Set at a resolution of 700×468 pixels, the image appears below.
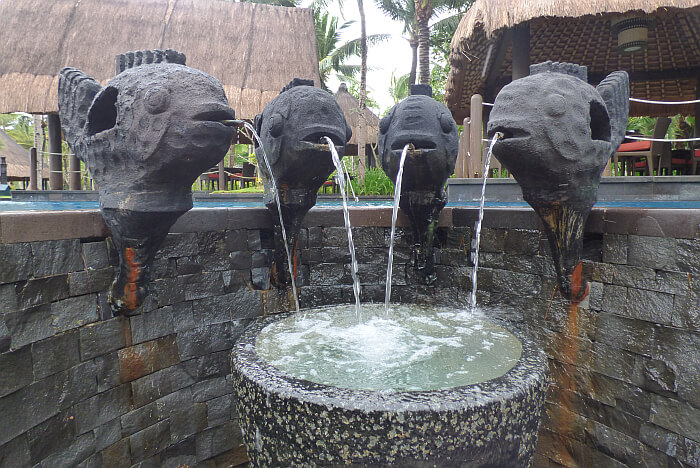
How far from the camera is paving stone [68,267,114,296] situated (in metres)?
2.37

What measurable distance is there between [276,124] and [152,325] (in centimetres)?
152

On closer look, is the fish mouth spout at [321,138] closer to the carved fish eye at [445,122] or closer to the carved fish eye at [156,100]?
the carved fish eye at [445,122]

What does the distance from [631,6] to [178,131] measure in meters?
5.44

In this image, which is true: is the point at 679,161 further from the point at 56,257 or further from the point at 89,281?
the point at 56,257

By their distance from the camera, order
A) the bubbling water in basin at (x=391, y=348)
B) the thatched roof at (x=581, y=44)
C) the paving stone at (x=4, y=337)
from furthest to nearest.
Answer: the thatched roof at (x=581, y=44) < the paving stone at (x=4, y=337) < the bubbling water in basin at (x=391, y=348)

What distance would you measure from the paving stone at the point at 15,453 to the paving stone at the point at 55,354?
0.30 m

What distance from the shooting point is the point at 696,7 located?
4.91 m

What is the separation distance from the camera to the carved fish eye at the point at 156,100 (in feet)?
6.82

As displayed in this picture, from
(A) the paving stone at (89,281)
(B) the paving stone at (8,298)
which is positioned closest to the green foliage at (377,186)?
(A) the paving stone at (89,281)

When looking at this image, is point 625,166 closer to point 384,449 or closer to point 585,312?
point 585,312

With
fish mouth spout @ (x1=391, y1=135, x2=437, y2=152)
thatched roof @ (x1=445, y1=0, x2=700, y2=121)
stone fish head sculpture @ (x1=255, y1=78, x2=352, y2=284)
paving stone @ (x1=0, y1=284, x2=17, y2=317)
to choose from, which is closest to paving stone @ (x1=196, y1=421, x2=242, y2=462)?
paving stone @ (x1=0, y1=284, x2=17, y2=317)

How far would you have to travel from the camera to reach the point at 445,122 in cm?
297

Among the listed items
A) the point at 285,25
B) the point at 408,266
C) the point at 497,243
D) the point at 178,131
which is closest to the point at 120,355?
the point at 178,131

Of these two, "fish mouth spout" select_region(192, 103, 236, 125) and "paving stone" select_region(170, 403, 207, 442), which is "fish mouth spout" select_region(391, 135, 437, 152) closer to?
"fish mouth spout" select_region(192, 103, 236, 125)
